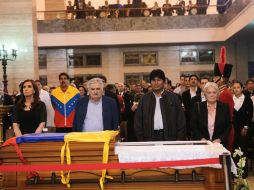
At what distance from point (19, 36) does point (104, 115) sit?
10132mm

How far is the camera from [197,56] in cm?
2553

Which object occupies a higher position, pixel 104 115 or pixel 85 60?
pixel 85 60

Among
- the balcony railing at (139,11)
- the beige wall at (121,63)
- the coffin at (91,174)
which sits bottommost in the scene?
the coffin at (91,174)

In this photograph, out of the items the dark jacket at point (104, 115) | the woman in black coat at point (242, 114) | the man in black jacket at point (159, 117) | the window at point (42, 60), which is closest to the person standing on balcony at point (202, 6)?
the window at point (42, 60)

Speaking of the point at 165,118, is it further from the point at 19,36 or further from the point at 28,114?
the point at 19,36

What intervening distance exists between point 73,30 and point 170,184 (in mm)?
20358

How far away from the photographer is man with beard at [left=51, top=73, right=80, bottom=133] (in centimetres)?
754

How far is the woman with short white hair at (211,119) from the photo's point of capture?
213 inches

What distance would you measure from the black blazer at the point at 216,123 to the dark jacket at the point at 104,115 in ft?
3.33

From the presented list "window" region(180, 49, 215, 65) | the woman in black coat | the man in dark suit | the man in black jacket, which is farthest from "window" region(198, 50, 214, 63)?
the man in dark suit

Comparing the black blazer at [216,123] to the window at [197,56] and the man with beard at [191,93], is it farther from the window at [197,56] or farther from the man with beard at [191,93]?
the window at [197,56]

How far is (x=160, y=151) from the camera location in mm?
3668

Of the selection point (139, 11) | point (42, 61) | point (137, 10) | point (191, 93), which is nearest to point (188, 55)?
point (139, 11)

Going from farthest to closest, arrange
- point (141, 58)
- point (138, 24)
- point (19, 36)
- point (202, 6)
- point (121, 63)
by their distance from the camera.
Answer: point (121, 63) < point (141, 58) < point (202, 6) < point (138, 24) < point (19, 36)
